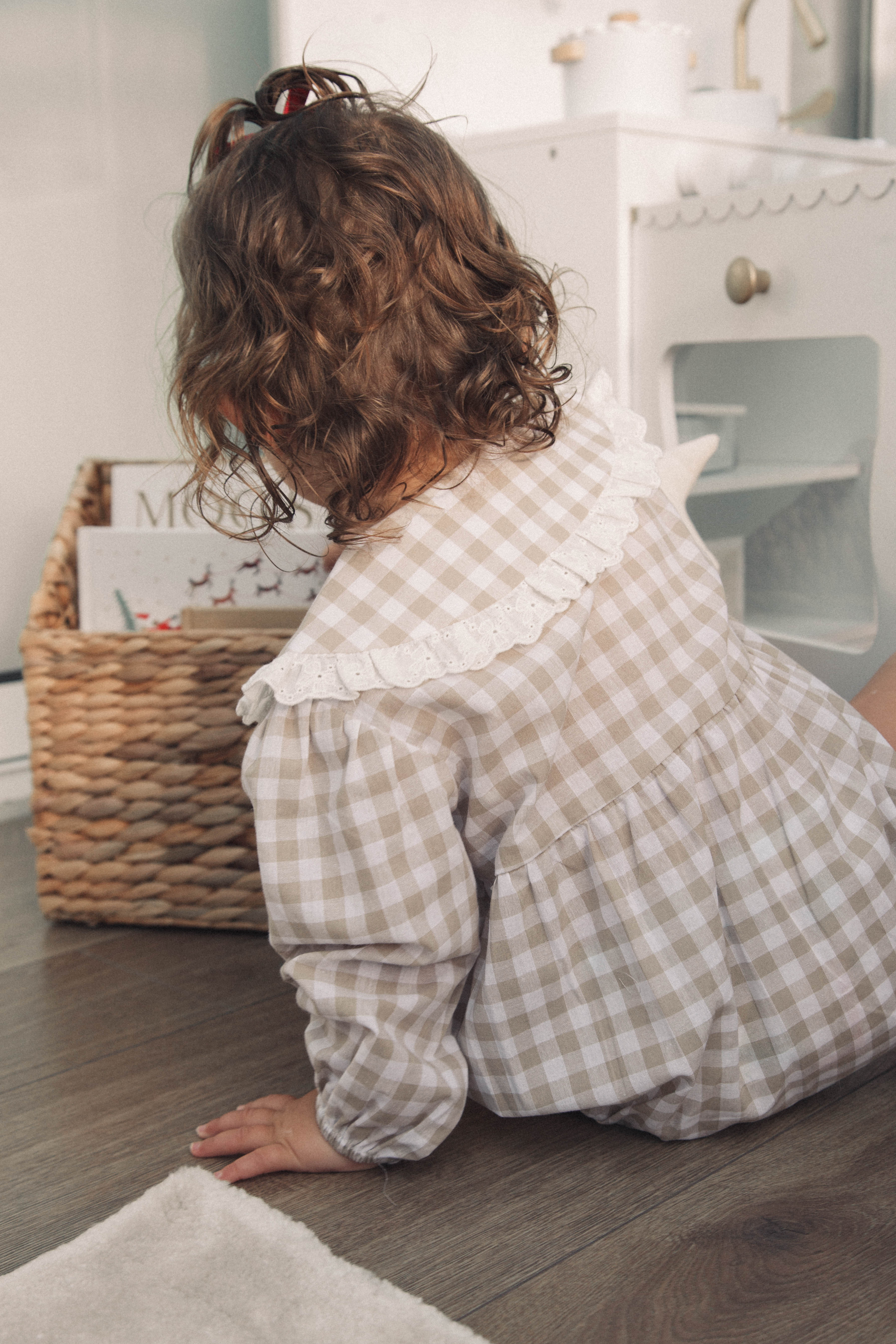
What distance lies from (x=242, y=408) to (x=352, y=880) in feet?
0.93

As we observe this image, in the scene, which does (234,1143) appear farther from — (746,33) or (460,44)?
(746,33)

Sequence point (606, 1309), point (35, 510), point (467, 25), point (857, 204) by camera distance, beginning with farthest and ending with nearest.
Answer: point (467, 25), point (35, 510), point (857, 204), point (606, 1309)

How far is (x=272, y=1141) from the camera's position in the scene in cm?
69

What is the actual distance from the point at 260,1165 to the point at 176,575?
0.59 m

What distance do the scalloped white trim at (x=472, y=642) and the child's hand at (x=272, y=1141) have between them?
0.24 meters

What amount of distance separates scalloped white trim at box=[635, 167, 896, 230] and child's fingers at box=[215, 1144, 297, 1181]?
835mm

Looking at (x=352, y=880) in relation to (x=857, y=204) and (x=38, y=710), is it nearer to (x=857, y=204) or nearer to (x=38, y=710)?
(x=38, y=710)

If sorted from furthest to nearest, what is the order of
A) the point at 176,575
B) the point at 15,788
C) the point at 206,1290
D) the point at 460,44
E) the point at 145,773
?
the point at 460,44 → the point at 15,788 → the point at 176,575 → the point at 145,773 → the point at 206,1290

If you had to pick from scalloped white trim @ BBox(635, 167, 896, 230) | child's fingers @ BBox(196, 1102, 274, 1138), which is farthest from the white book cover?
child's fingers @ BBox(196, 1102, 274, 1138)

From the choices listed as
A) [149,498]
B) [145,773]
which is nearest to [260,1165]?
[145,773]

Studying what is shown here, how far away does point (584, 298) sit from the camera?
45.9 inches

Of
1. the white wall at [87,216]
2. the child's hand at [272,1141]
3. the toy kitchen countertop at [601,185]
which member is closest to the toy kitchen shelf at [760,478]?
the toy kitchen countertop at [601,185]

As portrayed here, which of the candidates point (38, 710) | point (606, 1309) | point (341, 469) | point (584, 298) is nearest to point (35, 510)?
point (38, 710)

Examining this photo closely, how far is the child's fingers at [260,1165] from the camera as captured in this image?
665 millimetres
